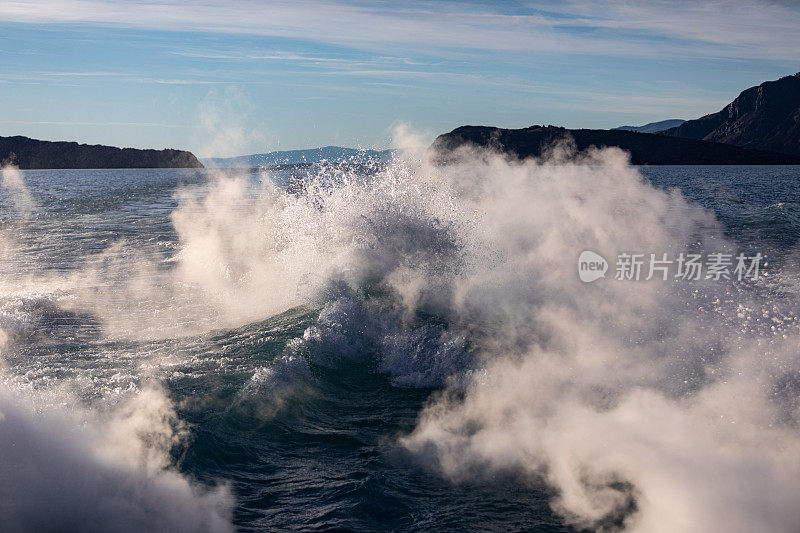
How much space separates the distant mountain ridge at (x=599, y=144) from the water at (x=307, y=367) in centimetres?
15695

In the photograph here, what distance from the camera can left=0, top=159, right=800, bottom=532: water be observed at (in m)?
5.82

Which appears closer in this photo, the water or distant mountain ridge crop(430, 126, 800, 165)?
the water

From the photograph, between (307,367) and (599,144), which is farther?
(599,144)

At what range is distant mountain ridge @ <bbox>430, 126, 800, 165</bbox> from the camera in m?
173

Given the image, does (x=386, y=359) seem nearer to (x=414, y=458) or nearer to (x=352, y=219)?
(x=414, y=458)

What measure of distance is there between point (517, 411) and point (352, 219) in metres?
7.77

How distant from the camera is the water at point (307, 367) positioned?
5.82 meters

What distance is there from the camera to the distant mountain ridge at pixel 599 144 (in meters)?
173

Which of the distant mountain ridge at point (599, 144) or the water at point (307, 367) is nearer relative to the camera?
the water at point (307, 367)

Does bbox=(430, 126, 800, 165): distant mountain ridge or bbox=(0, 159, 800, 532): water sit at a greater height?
bbox=(430, 126, 800, 165): distant mountain ridge

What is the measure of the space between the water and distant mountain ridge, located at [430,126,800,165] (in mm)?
156951

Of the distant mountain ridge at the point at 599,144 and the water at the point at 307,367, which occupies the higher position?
the distant mountain ridge at the point at 599,144

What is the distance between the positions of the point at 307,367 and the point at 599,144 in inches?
7601

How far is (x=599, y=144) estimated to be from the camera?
18550cm
